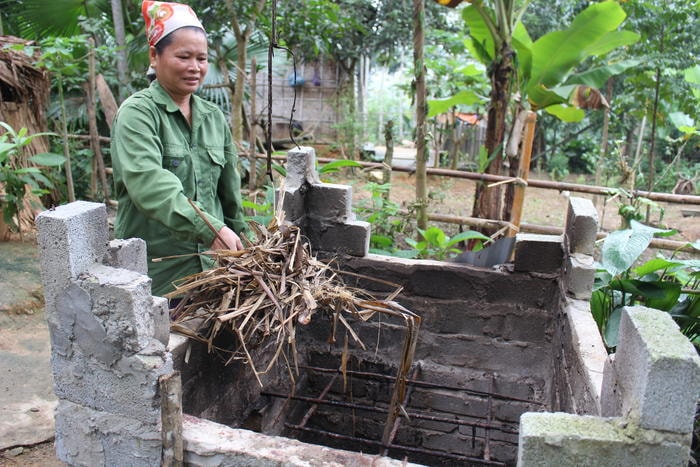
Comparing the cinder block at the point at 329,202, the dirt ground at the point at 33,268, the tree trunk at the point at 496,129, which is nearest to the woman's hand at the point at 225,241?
the cinder block at the point at 329,202

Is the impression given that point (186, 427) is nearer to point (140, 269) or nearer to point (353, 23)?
point (140, 269)

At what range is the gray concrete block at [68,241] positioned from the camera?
5.61 feet

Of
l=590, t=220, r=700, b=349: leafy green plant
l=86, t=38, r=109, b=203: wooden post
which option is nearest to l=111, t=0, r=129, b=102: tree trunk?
l=86, t=38, r=109, b=203: wooden post

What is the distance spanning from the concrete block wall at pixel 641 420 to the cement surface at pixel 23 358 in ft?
9.39

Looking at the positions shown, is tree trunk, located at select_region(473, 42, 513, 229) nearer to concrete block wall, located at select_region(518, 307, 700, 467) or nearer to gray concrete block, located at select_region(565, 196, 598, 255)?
gray concrete block, located at select_region(565, 196, 598, 255)

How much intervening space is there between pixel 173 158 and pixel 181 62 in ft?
1.26

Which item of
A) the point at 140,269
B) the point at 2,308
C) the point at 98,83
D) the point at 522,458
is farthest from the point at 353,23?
the point at 522,458

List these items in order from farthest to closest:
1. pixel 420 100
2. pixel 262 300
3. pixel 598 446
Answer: pixel 420 100 → pixel 262 300 → pixel 598 446

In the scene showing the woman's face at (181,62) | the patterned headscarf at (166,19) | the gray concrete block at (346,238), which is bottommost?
the gray concrete block at (346,238)

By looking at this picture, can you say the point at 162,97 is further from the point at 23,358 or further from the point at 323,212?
the point at 23,358

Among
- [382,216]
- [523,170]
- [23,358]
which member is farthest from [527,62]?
[23,358]

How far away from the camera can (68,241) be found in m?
1.73

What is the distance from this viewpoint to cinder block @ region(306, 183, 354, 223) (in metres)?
3.51

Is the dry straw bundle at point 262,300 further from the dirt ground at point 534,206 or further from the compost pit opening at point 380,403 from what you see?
the dirt ground at point 534,206
